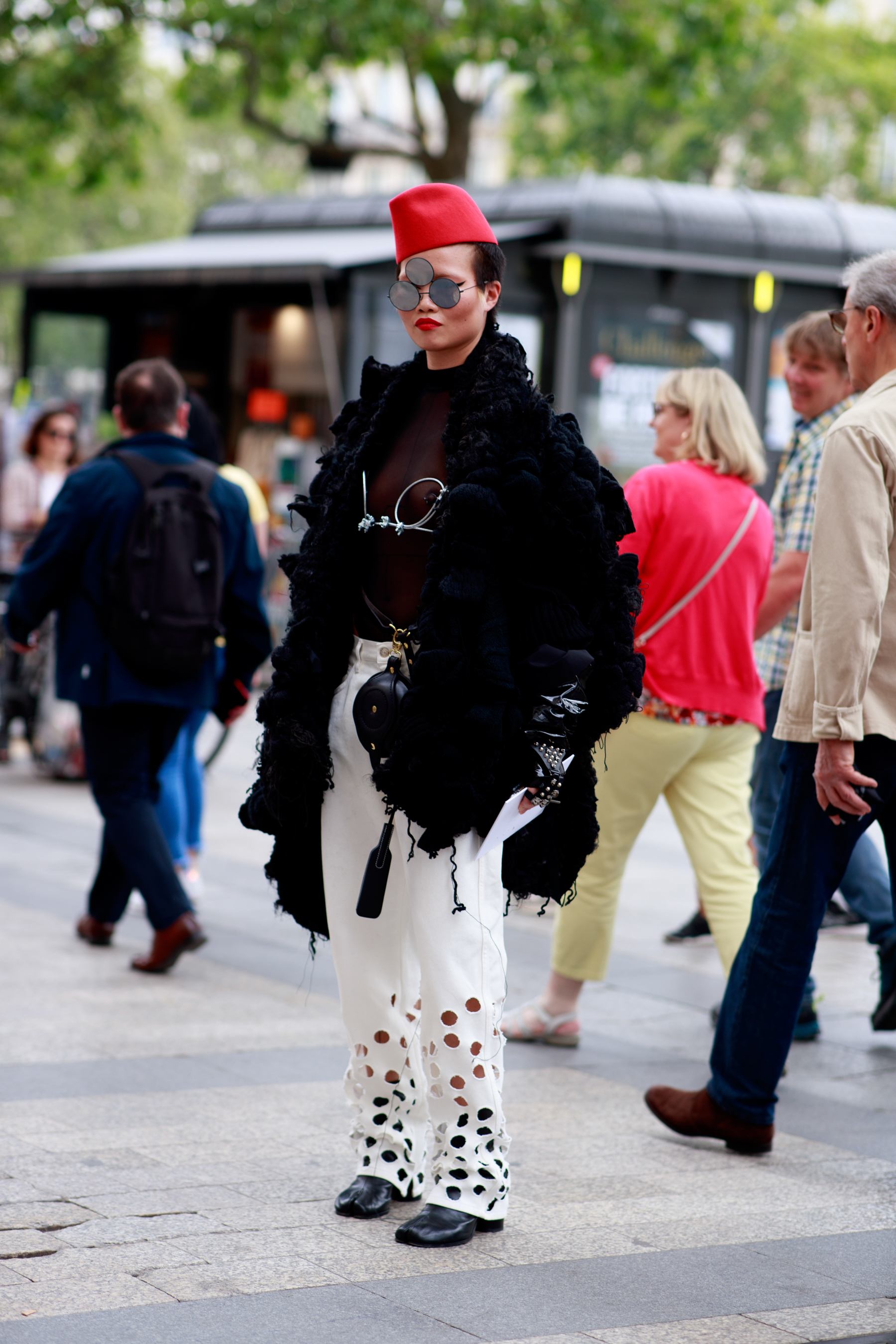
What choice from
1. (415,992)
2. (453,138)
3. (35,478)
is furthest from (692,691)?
(453,138)

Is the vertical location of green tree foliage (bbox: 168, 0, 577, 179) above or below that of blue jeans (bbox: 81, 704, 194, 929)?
above

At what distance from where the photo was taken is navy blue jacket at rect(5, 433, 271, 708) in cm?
570

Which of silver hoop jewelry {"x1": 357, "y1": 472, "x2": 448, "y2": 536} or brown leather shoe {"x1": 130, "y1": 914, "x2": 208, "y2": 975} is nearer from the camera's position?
silver hoop jewelry {"x1": 357, "y1": 472, "x2": 448, "y2": 536}

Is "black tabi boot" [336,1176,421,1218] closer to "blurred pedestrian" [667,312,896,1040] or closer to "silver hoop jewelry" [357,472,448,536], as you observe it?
"silver hoop jewelry" [357,472,448,536]

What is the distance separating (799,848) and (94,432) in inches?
549

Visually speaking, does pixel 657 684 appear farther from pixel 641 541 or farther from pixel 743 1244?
pixel 743 1244

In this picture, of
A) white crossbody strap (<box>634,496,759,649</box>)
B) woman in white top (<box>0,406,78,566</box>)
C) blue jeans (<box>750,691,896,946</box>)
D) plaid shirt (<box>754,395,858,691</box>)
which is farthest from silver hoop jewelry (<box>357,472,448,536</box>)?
woman in white top (<box>0,406,78,566</box>)

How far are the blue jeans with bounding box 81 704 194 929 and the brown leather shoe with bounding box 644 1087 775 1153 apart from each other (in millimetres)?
2133

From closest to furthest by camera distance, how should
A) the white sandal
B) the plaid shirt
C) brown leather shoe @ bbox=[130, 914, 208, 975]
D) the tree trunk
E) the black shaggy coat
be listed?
the black shaggy coat, the white sandal, the plaid shirt, brown leather shoe @ bbox=[130, 914, 208, 975], the tree trunk

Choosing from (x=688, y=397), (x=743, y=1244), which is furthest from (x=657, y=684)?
(x=743, y=1244)

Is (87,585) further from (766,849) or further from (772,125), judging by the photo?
(772,125)

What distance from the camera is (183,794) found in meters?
7.05

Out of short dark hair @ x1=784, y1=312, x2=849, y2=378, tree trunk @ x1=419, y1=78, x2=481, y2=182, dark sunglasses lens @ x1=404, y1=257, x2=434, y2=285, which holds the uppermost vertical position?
tree trunk @ x1=419, y1=78, x2=481, y2=182

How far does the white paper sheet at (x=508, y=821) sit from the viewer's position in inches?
132
